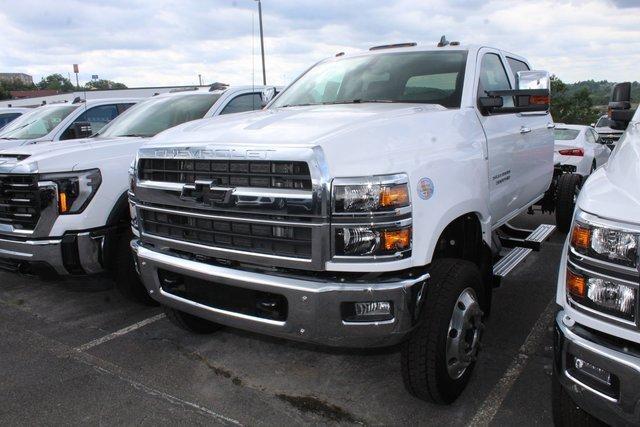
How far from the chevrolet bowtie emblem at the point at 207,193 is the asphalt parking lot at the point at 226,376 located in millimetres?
1222

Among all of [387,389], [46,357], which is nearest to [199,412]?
[387,389]

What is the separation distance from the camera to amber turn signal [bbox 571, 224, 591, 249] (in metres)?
2.08

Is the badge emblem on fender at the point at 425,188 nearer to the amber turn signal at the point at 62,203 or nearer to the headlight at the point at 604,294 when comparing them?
the headlight at the point at 604,294

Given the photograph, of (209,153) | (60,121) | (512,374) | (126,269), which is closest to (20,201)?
(126,269)

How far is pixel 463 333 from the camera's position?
3014mm

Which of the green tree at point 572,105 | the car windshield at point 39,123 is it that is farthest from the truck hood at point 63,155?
the green tree at point 572,105

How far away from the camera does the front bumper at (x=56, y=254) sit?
4.12 m

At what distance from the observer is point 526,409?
305 centimetres

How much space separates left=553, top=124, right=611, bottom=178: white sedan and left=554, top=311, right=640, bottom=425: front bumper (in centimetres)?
697

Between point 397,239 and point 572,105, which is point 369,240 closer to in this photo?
point 397,239

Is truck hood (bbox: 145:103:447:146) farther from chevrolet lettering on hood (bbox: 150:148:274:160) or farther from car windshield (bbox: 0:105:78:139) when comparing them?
car windshield (bbox: 0:105:78:139)

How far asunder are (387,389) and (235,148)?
5.70ft

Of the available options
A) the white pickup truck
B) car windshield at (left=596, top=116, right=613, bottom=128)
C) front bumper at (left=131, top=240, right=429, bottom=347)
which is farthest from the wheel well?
the white pickup truck

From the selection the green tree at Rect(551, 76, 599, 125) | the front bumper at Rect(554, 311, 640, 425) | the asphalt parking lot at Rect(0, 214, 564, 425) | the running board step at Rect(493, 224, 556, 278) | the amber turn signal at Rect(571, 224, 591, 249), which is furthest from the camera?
the green tree at Rect(551, 76, 599, 125)
